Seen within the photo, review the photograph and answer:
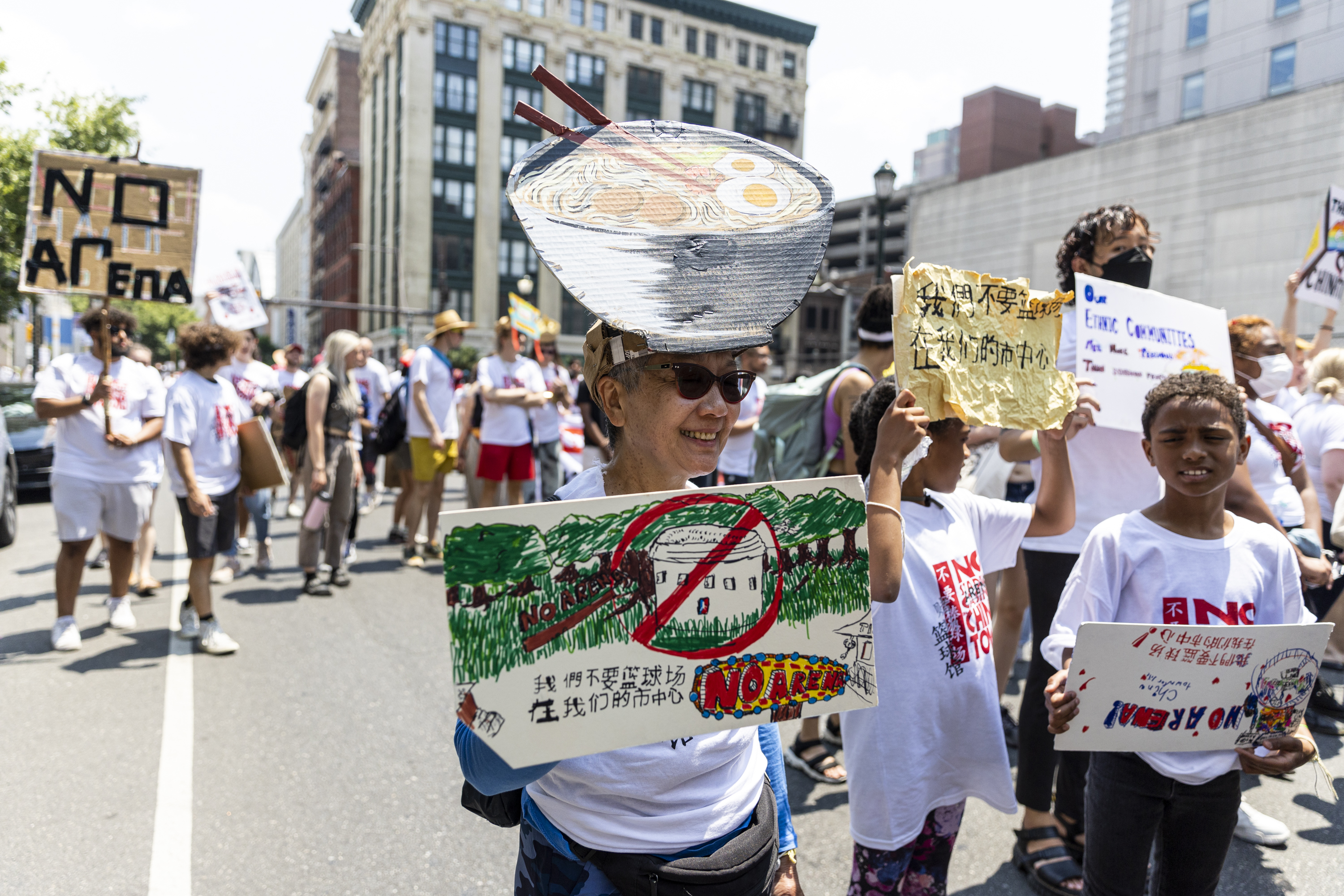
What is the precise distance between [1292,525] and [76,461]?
22.4ft

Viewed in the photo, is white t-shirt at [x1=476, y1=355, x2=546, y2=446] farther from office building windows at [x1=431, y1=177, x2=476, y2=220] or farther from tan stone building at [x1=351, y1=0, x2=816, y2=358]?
office building windows at [x1=431, y1=177, x2=476, y2=220]

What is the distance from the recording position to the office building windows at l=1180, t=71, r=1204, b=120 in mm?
41438

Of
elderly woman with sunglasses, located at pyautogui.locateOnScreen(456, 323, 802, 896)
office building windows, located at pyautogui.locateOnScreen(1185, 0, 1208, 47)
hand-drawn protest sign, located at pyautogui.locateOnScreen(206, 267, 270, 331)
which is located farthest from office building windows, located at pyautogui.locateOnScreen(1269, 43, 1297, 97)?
elderly woman with sunglasses, located at pyautogui.locateOnScreen(456, 323, 802, 896)

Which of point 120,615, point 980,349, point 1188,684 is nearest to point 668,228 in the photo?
point 980,349

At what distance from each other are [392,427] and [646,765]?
7047 millimetres

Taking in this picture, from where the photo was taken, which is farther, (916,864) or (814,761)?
(814,761)

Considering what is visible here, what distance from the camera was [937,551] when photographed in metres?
2.13

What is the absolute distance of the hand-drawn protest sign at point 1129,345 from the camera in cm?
258

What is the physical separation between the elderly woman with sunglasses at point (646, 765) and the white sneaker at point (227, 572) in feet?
20.9

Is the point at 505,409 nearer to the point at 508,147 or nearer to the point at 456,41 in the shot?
the point at 508,147

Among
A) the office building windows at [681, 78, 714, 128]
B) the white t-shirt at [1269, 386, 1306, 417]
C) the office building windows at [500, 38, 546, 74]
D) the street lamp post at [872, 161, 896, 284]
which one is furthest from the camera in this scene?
the office building windows at [681, 78, 714, 128]

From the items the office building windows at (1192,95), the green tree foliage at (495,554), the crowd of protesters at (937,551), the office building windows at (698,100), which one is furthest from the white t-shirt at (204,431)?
the office building windows at (698,100)

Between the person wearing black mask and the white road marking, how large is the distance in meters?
2.85

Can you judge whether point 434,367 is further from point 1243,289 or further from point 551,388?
point 1243,289
